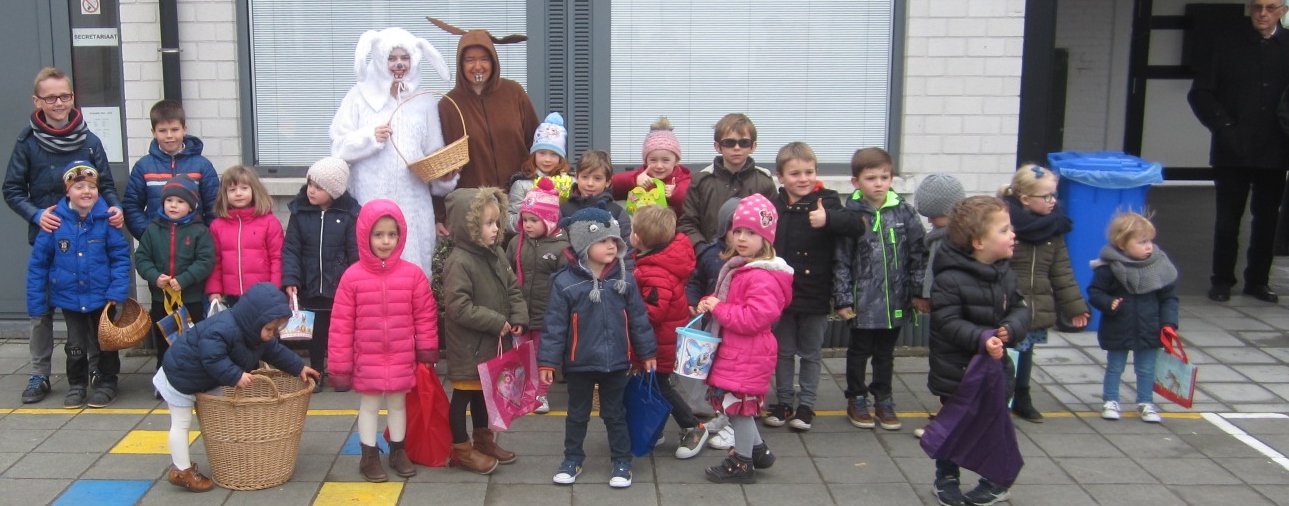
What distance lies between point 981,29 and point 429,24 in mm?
3691

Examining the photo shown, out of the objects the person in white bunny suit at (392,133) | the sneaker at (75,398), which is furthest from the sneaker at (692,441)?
the sneaker at (75,398)

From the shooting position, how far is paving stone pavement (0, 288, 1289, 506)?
17.4 feet

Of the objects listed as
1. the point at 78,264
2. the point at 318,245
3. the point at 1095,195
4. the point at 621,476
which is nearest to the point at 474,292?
the point at 621,476

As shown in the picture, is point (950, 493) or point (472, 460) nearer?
point (950, 493)

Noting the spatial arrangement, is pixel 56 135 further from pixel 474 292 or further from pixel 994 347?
pixel 994 347

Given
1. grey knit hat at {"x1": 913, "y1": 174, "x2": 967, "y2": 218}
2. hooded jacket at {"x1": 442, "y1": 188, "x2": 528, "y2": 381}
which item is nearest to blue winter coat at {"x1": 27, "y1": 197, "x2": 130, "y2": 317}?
hooded jacket at {"x1": 442, "y1": 188, "x2": 528, "y2": 381}

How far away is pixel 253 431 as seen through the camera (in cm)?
518

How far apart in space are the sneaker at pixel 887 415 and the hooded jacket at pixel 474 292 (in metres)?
2.05

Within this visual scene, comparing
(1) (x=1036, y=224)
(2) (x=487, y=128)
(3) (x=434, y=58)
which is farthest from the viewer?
(3) (x=434, y=58)

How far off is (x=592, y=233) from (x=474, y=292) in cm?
68

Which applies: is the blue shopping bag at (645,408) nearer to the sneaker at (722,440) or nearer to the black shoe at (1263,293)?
the sneaker at (722,440)

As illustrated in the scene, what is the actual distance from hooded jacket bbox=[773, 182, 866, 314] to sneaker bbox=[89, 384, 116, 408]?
3.87m

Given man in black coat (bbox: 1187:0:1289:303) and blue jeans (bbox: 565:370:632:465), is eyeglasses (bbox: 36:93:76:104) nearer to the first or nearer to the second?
blue jeans (bbox: 565:370:632:465)

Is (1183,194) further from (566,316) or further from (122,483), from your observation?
(122,483)
